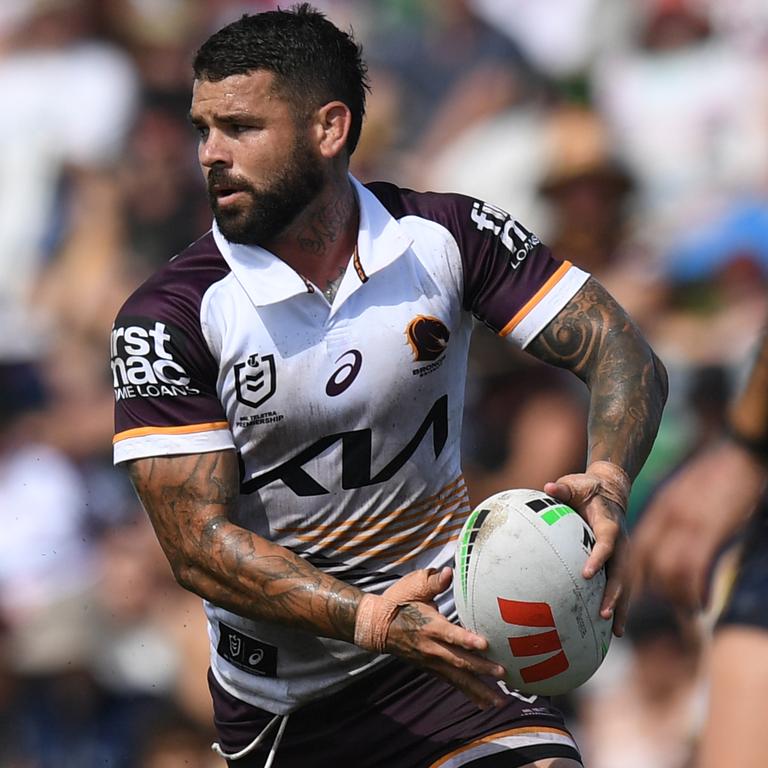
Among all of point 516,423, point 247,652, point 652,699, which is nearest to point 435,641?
point 247,652

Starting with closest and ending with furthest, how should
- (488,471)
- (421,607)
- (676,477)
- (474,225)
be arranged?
(421,607), (474,225), (676,477), (488,471)

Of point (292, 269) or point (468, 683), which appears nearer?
point (468, 683)

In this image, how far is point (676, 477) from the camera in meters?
5.64

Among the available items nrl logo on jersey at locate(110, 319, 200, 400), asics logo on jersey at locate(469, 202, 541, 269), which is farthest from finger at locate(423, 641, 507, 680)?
asics logo on jersey at locate(469, 202, 541, 269)

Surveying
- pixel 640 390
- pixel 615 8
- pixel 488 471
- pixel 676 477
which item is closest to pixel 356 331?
pixel 640 390

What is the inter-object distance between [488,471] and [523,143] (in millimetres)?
2738

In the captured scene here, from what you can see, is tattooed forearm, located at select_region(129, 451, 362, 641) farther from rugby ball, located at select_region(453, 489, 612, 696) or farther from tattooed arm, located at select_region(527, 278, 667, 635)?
tattooed arm, located at select_region(527, 278, 667, 635)

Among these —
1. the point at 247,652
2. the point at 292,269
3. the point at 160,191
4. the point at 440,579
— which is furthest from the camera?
the point at 160,191

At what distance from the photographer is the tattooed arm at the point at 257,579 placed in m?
3.82

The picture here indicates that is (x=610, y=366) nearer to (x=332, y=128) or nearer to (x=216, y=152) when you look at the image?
(x=332, y=128)

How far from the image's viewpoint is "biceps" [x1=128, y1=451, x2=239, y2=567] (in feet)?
13.8

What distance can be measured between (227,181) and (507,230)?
0.87 m

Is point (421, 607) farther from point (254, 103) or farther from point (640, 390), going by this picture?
point (254, 103)

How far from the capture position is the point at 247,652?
185 inches
